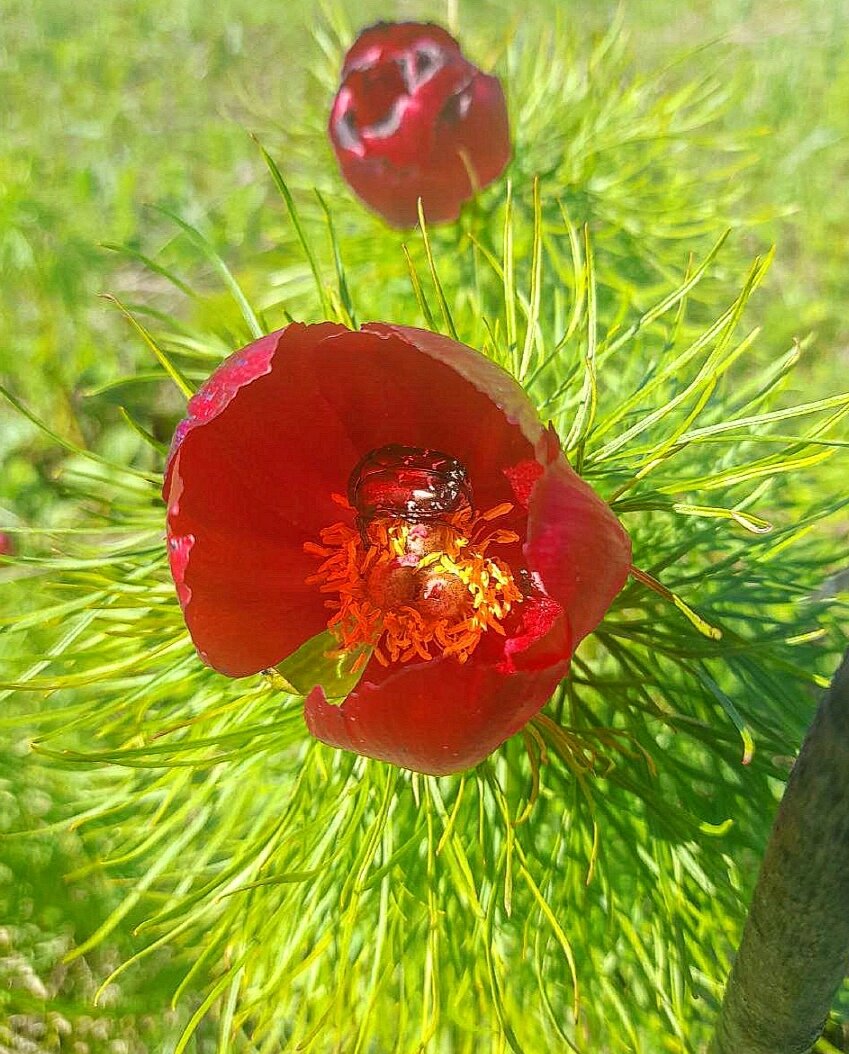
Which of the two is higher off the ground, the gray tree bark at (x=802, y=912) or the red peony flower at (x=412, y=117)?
the red peony flower at (x=412, y=117)

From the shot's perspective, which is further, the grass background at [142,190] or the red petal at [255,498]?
the grass background at [142,190]

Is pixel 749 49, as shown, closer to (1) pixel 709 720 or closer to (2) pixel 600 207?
(2) pixel 600 207

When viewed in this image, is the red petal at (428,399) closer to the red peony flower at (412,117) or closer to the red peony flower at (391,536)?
the red peony flower at (391,536)

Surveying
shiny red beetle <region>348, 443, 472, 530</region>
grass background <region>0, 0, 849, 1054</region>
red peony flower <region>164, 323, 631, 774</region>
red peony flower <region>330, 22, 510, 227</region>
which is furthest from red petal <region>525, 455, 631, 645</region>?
grass background <region>0, 0, 849, 1054</region>

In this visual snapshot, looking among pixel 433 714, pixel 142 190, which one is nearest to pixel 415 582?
pixel 433 714

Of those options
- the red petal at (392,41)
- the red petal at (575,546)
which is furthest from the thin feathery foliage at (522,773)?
the red petal at (392,41)

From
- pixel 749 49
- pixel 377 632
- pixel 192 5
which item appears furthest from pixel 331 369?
pixel 192 5

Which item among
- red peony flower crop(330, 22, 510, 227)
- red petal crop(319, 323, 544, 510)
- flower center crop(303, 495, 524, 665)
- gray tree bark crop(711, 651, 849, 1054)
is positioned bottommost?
gray tree bark crop(711, 651, 849, 1054)

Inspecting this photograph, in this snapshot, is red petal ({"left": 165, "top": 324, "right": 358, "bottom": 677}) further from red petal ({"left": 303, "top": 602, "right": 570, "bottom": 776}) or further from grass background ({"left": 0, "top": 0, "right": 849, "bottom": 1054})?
grass background ({"left": 0, "top": 0, "right": 849, "bottom": 1054})
